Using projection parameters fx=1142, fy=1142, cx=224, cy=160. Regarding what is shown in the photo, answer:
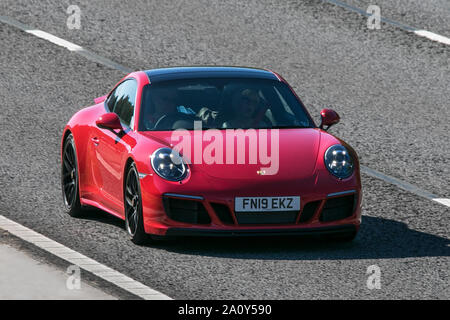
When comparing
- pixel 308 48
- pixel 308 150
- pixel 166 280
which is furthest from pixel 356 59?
pixel 166 280

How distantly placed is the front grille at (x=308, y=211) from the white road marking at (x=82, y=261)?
1.57m

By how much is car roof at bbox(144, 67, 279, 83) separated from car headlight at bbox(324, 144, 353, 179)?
1492 mm

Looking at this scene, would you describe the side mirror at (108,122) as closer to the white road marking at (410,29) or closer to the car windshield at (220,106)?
the car windshield at (220,106)

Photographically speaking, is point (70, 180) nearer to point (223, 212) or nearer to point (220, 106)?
point (220, 106)

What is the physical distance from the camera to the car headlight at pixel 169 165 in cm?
864

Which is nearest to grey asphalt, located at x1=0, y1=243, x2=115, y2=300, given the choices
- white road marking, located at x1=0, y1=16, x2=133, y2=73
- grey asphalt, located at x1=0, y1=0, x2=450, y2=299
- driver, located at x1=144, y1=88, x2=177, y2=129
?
grey asphalt, located at x1=0, y1=0, x2=450, y2=299

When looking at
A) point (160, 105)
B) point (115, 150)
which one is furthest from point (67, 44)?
point (115, 150)

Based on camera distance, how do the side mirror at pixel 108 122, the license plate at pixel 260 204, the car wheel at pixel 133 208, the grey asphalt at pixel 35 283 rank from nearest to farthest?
the grey asphalt at pixel 35 283, the license plate at pixel 260 204, the car wheel at pixel 133 208, the side mirror at pixel 108 122

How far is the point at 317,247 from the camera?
29.0ft

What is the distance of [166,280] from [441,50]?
10.7 metres

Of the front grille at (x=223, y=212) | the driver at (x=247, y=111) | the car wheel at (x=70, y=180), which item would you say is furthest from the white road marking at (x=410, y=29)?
the front grille at (x=223, y=212)

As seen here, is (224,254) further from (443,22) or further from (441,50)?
(443,22)

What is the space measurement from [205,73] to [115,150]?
1221 millimetres

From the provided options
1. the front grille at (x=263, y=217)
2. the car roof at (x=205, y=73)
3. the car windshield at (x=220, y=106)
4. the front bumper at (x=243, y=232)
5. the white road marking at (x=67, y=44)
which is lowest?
the white road marking at (x=67, y=44)
